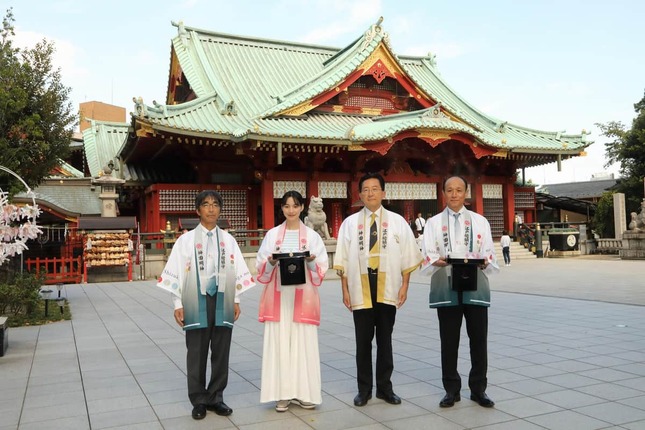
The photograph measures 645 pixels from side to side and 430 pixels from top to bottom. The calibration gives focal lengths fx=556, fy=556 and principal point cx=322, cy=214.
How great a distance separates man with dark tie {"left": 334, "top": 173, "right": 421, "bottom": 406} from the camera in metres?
4.71

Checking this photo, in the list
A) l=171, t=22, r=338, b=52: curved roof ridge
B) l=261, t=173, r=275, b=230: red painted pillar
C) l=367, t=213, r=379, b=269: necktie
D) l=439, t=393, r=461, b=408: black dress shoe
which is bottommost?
l=439, t=393, r=461, b=408: black dress shoe

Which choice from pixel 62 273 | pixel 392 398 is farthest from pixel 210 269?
pixel 62 273

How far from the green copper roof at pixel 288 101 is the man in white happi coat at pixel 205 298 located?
1338 cm

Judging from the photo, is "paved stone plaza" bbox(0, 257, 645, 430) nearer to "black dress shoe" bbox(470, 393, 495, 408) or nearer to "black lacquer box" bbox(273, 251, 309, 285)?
"black dress shoe" bbox(470, 393, 495, 408)

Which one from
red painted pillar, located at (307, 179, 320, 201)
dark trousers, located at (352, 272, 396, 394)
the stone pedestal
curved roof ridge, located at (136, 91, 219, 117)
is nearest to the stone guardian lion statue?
red painted pillar, located at (307, 179, 320, 201)

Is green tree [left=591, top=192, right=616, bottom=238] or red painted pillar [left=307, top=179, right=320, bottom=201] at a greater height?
red painted pillar [left=307, top=179, right=320, bottom=201]

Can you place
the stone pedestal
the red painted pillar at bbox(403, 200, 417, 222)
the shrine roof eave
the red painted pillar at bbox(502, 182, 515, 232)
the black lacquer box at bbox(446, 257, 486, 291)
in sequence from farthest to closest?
the red painted pillar at bbox(502, 182, 515, 232) → the red painted pillar at bbox(403, 200, 417, 222) → the stone pedestal → the shrine roof eave → the black lacquer box at bbox(446, 257, 486, 291)

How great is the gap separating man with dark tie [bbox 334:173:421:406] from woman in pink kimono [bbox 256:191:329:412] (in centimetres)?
28

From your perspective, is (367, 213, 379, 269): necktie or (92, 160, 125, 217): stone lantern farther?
(92, 160, 125, 217): stone lantern

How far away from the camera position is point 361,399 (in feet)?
15.2

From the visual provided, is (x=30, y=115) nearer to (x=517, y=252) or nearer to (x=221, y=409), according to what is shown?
(x=221, y=409)

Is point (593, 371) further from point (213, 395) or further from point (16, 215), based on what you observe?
point (16, 215)

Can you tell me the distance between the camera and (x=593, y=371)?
5543 millimetres

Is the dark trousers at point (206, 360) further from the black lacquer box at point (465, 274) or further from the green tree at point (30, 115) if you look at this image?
the green tree at point (30, 115)
